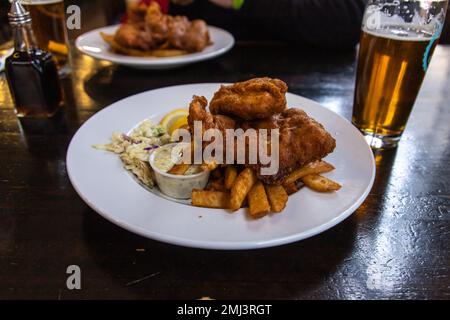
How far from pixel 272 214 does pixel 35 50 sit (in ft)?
5.49

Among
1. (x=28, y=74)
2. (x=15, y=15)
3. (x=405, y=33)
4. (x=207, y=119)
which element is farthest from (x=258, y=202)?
(x=15, y=15)

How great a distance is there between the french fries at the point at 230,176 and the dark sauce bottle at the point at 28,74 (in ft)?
4.19

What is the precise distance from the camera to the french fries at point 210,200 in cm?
133

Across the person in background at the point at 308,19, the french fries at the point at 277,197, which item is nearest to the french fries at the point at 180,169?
the french fries at the point at 277,197

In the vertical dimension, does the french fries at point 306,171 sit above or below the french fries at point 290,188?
above

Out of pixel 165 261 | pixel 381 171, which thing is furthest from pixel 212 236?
pixel 381 171

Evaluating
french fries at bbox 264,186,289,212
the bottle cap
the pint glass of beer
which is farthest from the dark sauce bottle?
the pint glass of beer

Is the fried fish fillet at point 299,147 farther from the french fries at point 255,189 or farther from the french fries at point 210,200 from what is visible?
the french fries at point 210,200

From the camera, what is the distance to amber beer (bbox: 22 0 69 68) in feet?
8.14

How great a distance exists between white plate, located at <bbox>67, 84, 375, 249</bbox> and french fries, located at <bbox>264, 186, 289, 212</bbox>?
0.02 metres

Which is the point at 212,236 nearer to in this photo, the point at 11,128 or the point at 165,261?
the point at 165,261

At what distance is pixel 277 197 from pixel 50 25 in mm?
2207

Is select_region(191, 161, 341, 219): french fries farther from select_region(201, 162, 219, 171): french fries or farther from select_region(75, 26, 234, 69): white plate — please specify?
select_region(75, 26, 234, 69): white plate

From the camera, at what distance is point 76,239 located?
129cm
